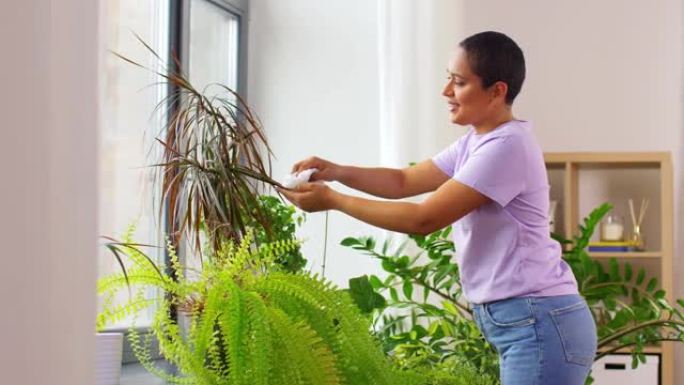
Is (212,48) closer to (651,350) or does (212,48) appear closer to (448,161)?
(448,161)

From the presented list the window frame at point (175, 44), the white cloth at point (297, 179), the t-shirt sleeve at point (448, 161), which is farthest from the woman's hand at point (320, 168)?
the window frame at point (175, 44)

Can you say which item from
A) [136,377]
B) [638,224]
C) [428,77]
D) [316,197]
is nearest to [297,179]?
[316,197]

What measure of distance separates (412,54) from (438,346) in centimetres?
111

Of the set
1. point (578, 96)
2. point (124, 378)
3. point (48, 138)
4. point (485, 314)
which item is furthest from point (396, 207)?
point (578, 96)

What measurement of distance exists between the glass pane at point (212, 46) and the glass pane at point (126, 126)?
37 cm

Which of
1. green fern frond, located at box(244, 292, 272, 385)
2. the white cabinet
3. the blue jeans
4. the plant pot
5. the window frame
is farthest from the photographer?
the white cabinet

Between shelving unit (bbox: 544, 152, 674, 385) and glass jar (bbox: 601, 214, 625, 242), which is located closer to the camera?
shelving unit (bbox: 544, 152, 674, 385)

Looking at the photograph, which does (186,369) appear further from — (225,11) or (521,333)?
(225,11)

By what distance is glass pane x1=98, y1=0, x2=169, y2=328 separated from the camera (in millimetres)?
3232

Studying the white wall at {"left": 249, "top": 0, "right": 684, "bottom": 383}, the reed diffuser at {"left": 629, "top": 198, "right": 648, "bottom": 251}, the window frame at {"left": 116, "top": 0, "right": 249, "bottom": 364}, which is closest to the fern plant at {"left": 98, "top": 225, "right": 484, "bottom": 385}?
the window frame at {"left": 116, "top": 0, "right": 249, "bottom": 364}

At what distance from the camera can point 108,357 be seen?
7.95 feet

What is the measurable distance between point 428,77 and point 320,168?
1625mm

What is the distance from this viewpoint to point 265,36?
434 centimetres

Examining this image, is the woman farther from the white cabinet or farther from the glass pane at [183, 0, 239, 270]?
the white cabinet
